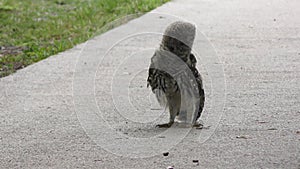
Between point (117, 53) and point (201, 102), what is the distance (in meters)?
4.65

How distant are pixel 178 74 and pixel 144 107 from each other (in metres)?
1.67

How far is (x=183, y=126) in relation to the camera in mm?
6105

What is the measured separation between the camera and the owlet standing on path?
18.1 feet

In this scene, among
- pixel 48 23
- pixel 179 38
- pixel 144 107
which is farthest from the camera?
pixel 48 23

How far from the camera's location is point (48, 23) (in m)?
13.9

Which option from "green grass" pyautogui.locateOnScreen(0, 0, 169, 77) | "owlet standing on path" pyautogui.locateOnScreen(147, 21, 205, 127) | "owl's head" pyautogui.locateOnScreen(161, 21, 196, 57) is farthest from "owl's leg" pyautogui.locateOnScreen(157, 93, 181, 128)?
"green grass" pyautogui.locateOnScreen(0, 0, 169, 77)

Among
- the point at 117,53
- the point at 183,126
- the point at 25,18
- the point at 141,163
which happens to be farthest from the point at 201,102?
the point at 25,18

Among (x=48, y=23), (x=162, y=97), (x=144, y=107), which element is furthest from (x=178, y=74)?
(x=48, y=23)

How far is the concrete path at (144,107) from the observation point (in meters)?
5.45

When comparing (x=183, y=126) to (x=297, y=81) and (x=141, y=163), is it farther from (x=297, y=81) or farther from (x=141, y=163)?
(x=297, y=81)

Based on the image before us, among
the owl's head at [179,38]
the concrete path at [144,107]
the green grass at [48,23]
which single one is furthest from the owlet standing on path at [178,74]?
the green grass at [48,23]

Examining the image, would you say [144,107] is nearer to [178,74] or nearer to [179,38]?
[178,74]

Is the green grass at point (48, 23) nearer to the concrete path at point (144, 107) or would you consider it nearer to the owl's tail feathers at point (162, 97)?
the concrete path at point (144, 107)

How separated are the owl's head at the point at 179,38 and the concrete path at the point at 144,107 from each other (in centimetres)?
84
